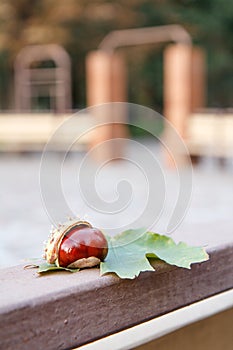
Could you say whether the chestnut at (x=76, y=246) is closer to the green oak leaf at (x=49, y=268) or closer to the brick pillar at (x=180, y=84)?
the green oak leaf at (x=49, y=268)

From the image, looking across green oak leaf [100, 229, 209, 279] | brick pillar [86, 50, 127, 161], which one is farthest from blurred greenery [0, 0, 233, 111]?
green oak leaf [100, 229, 209, 279]

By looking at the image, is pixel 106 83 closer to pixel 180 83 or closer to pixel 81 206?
pixel 180 83

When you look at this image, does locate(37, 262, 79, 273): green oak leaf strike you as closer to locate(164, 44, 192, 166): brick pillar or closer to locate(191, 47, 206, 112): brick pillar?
locate(164, 44, 192, 166): brick pillar

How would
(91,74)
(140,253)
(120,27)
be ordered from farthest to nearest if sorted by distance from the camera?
(120,27), (91,74), (140,253)

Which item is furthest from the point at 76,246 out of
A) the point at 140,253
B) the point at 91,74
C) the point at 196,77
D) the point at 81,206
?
the point at 91,74

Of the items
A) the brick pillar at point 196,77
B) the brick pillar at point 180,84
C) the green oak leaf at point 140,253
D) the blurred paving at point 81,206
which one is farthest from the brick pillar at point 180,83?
the green oak leaf at point 140,253

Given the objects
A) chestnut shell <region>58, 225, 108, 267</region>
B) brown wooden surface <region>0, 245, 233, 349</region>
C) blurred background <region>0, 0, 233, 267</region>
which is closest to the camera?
brown wooden surface <region>0, 245, 233, 349</region>

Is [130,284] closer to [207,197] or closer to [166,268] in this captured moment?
[166,268]
